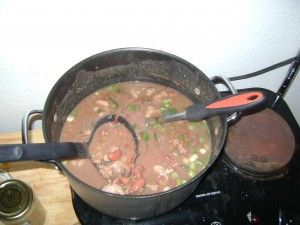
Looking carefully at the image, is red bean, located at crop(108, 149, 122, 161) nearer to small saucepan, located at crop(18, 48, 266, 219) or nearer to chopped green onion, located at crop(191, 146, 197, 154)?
small saucepan, located at crop(18, 48, 266, 219)

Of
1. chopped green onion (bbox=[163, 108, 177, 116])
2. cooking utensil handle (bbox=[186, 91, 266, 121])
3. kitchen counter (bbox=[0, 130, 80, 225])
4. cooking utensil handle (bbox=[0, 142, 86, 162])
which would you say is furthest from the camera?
chopped green onion (bbox=[163, 108, 177, 116])

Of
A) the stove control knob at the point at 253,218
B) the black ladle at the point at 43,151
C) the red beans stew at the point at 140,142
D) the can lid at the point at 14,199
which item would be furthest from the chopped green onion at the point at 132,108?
the stove control knob at the point at 253,218

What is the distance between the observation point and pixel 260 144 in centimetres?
131

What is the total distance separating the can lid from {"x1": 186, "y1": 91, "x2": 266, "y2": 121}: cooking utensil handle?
2.32 feet

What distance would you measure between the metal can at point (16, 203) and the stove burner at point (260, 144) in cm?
82

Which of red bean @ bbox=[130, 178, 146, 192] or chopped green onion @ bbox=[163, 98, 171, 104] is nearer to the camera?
red bean @ bbox=[130, 178, 146, 192]

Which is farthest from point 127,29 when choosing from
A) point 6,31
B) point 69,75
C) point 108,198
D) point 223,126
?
point 108,198

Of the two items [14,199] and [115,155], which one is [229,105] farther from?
[14,199]

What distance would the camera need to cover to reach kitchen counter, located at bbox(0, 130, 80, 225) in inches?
47.9

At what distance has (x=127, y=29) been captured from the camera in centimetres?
126

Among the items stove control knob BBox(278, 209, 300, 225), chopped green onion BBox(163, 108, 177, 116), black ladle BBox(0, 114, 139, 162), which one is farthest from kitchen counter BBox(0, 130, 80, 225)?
stove control knob BBox(278, 209, 300, 225)

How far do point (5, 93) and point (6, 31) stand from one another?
0.38 meters

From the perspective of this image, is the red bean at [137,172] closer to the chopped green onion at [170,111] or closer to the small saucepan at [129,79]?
the small saucepan at [129,79]

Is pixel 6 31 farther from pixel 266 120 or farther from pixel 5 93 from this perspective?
pixel 266 120
